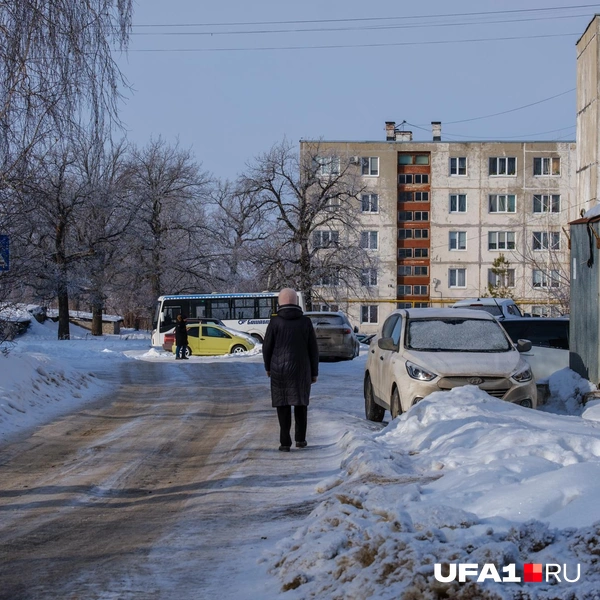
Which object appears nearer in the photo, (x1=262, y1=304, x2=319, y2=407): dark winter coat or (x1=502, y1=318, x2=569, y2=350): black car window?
(x1=262, y1=304, x2=319, y2=407): dark winter coat

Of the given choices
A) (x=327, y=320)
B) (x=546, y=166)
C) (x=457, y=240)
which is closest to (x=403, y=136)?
(x=457, y=240)

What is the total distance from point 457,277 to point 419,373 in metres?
58.2

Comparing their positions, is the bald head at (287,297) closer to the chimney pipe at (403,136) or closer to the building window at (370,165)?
the building window at (370,165)

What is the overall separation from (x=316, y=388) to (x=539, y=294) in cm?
4990

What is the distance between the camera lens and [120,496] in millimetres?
8000

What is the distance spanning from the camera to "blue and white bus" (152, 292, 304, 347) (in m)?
43.9

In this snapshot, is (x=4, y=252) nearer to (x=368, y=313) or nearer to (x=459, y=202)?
(x=368, y=313)

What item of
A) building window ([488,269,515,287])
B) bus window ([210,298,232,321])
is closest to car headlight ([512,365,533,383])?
bus window ([210,298,232,321])

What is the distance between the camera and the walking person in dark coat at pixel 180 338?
33.2 meters

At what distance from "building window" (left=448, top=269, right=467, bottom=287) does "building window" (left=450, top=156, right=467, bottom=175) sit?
7558 millimetres

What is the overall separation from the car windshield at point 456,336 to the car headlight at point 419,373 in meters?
0.62

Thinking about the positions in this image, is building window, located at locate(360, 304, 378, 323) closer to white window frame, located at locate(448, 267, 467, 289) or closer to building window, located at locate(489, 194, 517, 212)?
white window frame, located at locate(448, 267, 467, 289)

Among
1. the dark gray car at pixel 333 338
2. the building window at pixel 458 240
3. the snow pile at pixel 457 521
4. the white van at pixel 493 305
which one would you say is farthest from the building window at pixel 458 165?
the snow pile at pixel 457 521

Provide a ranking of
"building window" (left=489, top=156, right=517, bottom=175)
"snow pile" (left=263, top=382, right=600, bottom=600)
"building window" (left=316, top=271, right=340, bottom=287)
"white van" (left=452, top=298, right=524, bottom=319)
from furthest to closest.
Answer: "building window" (left=489, top=156, right=517, bottom=175) → "building window" (left=316, top=271, right=340, bottom=287) → "white van" (left=452, top=298, right=524, bottom=319) → "snow pile" (left=263, top=382, right=600, bottom=600)
